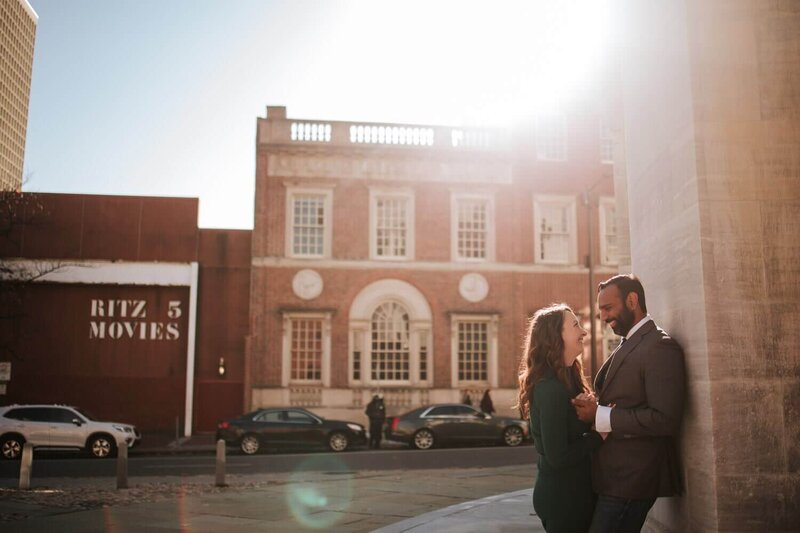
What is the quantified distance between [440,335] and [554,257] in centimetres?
593

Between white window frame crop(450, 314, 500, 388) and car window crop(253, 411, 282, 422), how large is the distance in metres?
9.06

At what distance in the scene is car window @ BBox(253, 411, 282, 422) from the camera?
75.2 feet

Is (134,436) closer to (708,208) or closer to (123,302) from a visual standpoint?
(123,302)

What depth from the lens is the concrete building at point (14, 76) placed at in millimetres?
50656

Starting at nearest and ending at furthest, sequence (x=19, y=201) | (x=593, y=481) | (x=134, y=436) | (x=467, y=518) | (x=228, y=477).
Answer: (x=593, y=481) < (x=467, y=518) < (x=228, y=477) < (x=134, y=436) < (x=19, y=201)

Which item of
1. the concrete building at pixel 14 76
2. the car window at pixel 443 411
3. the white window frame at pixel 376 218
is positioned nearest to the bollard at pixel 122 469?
the car window at pixel 443 411

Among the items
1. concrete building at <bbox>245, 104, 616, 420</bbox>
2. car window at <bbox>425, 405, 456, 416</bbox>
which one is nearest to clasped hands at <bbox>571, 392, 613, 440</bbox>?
car window at <bbox>425, 405, 456, 416</bbox>

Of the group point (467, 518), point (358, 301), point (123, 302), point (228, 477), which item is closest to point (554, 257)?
point (358, 301)

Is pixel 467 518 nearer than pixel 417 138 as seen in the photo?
Yes

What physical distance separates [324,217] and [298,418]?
983 cm

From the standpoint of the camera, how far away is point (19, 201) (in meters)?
29.0

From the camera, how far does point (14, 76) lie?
56.5 m

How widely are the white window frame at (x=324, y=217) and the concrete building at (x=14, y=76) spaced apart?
26873mm

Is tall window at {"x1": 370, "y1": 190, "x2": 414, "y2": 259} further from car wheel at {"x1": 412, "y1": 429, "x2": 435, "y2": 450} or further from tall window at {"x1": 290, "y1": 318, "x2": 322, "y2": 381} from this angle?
car wheel at {"x1": 412, "y1": 429, "x2": 435, "y2": 450}
